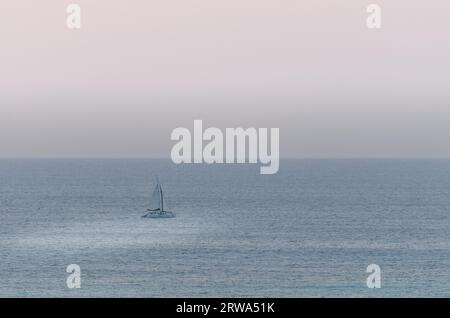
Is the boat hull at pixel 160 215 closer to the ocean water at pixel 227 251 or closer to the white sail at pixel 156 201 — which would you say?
the ocean water at pixel 227 251

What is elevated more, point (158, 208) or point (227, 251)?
point (158, 208)

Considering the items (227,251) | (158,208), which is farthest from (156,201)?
(227,251)

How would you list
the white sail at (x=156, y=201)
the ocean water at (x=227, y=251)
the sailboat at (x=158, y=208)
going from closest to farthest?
the ocean water at (x=227, y=251)
the white sail at (x=156, y=201)
the sailboat at (x=158, y=208)

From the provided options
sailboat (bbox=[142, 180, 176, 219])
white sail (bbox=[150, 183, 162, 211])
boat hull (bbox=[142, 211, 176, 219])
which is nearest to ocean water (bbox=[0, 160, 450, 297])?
boat hull (bbox=[142, 211, 176, 219])

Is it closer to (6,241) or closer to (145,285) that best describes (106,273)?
(145,285)

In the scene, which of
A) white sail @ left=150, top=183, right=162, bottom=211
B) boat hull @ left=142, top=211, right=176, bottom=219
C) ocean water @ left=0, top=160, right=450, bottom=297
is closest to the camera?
ocean water @ left=0, top=160, right=450, bottom=297

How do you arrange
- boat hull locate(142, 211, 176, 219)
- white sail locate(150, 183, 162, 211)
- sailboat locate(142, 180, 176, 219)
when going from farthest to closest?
boat hull locate(142, 211, 176, 219), sailboat locate(142, 180, 176, 219), white sail locate(150, 183, 162, 211)

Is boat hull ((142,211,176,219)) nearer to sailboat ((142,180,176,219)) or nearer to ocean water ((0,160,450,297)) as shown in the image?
sailboat ((142,180,176,219))

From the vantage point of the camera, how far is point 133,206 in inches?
7151

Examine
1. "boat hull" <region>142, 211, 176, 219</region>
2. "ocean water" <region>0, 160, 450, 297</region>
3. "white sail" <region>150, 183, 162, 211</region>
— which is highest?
"white sail" <region>150, 183, 162, 211</region>

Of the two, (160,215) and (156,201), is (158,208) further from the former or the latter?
(160,215)

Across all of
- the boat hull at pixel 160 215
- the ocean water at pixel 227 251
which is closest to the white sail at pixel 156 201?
the boat hull at pixel 160 215

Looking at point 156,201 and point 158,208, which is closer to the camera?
point 158,208
